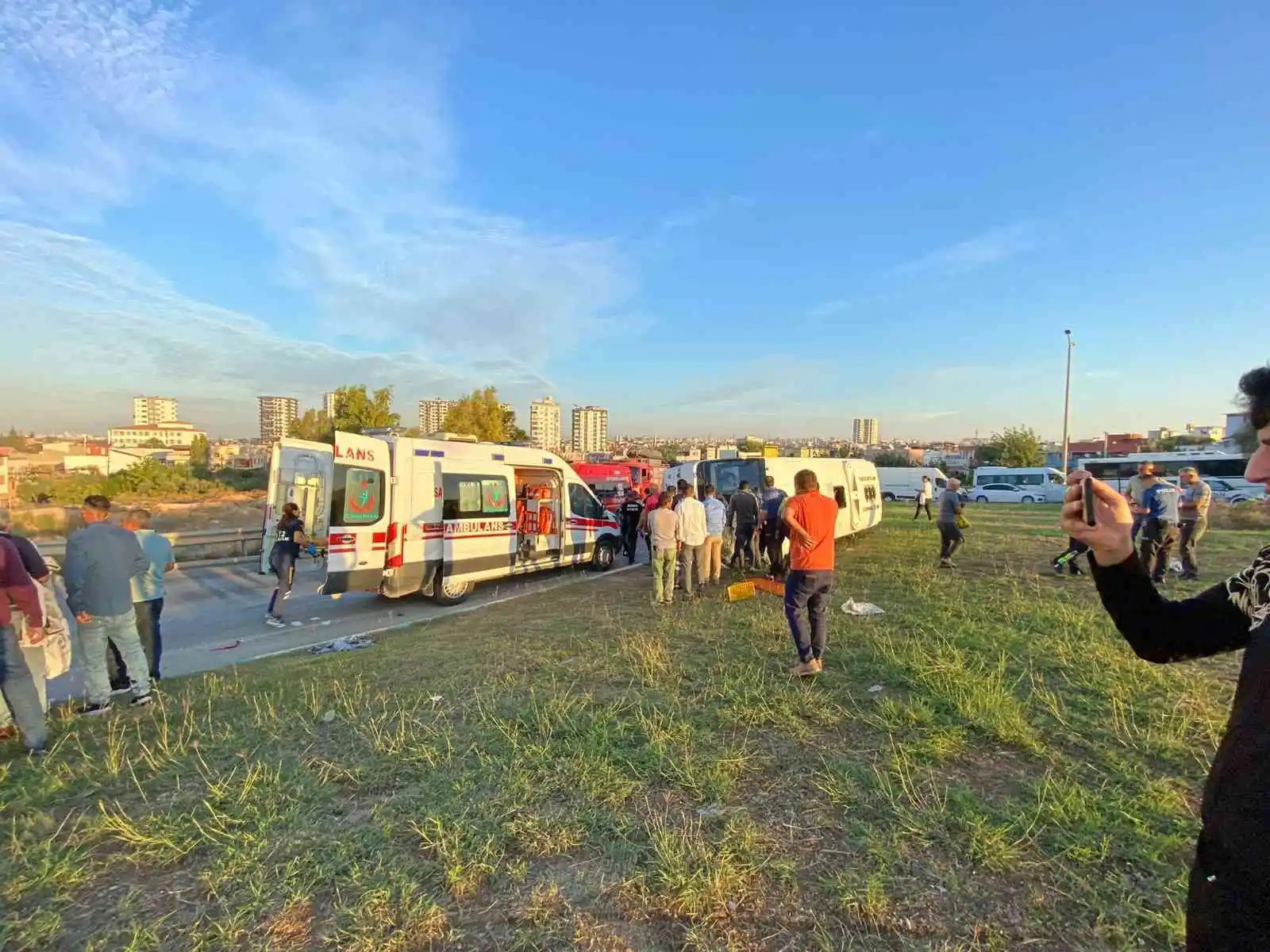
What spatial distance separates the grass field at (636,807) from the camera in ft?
8.36

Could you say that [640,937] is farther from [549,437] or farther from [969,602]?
[549,437]

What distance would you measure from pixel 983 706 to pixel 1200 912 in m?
3.51

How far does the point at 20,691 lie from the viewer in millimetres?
4336

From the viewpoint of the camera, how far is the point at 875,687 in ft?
17.0

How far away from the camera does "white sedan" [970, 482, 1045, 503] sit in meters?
39.5

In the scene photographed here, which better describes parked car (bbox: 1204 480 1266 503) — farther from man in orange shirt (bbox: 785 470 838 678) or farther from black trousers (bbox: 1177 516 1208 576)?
man in orange shirt (bbox: 785 470 838 678)

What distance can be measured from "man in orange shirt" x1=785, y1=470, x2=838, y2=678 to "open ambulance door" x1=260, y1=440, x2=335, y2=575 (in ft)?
22.4

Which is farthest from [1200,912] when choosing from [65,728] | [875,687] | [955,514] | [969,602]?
[955,514]

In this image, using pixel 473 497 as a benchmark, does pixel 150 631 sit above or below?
below

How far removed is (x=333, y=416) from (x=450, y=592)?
26267mm

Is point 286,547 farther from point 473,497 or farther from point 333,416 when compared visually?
point 333,416

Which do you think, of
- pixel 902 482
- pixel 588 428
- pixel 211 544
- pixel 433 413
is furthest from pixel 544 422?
pixel 211 544

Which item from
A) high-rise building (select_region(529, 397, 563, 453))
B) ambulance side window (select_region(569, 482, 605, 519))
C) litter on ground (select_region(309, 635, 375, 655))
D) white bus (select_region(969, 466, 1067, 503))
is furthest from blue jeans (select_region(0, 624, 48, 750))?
high-rise building (select_region(529, 397, 563, 453))

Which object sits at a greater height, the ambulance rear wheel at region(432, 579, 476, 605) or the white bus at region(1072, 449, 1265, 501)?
the white bus at region(1072, 449, 1265, 501)
